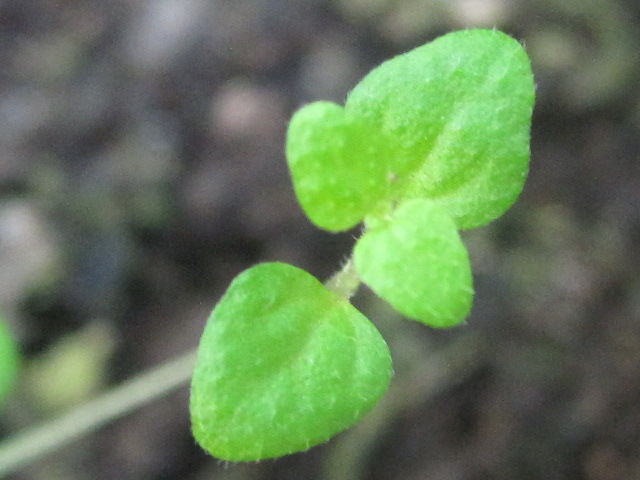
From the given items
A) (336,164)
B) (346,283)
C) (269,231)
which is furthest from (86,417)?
(336,164)

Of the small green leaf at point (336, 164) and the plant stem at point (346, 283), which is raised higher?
the small green leaf at point (336, 164)

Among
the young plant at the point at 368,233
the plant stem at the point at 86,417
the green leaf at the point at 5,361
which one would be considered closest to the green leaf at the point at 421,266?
the young plant at the point at 368,233

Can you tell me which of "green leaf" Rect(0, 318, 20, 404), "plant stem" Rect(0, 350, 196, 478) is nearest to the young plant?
"plant stem" Rect(0, 350, 196, 478)

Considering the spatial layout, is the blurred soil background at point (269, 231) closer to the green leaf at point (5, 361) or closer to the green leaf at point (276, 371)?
the green leaf at point (5, 361)

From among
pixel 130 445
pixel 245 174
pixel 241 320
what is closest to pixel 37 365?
pixel 130 445

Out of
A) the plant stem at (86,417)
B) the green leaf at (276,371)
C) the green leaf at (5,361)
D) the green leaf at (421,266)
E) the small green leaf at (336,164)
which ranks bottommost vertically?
the plant stem at (86,417)

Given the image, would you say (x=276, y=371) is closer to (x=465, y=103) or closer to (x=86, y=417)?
(x=465, y=103)
